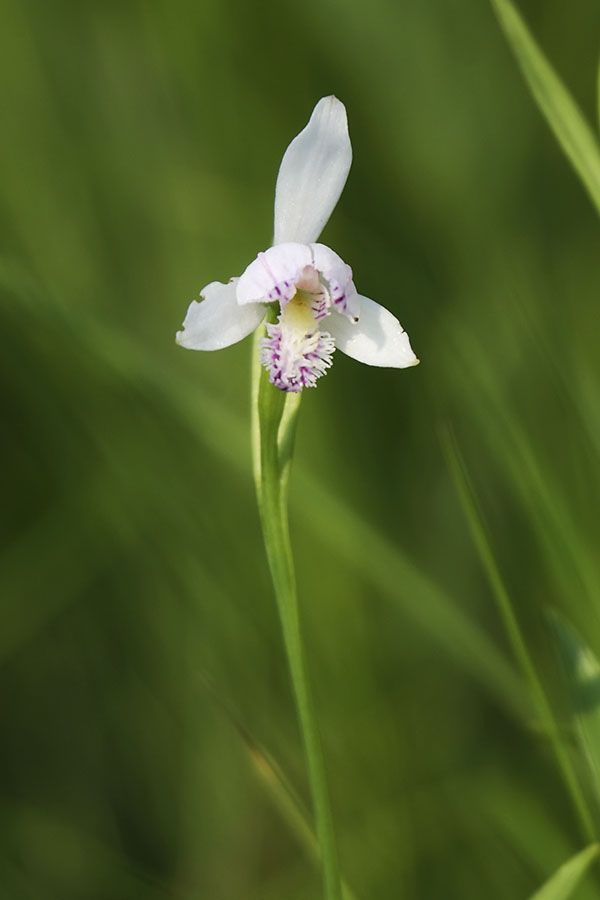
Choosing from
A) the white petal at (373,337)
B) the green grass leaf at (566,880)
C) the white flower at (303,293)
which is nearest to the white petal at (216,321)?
the white flower at (303,293)

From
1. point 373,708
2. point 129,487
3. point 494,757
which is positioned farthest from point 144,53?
point 494,757

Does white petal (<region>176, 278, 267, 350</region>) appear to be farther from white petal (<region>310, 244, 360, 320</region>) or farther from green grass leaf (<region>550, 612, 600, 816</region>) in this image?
green grass leaf (<region>550, 612, 600, 816</region>)

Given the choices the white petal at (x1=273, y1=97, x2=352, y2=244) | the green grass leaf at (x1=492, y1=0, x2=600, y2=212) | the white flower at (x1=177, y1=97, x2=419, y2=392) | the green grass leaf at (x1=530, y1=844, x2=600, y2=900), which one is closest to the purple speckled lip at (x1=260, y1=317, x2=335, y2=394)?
the white flower at (x1=177, y1=97, x2=419, y2=392)

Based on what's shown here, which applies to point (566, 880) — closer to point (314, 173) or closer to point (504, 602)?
point (504, 602)

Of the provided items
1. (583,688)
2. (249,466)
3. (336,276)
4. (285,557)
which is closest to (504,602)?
(583,688)

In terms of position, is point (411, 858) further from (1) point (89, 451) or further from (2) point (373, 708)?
(1) point (89, 451)
